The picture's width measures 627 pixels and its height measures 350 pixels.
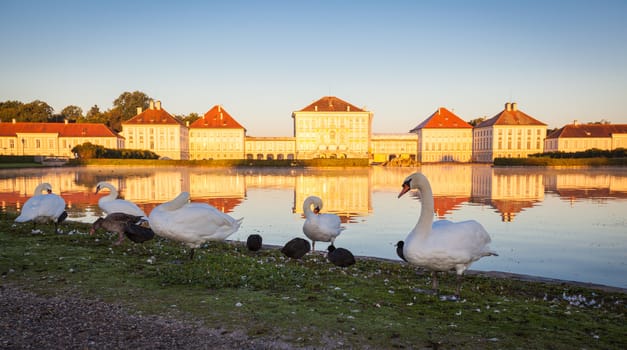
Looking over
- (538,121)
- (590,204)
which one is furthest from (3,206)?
(538,121)

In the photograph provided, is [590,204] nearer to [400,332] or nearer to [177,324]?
[400,332]

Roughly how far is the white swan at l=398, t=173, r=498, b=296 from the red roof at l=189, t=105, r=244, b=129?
352 feet

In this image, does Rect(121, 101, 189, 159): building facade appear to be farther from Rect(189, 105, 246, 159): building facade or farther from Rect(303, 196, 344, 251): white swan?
Rect(303, 196, 344, 251): white swan

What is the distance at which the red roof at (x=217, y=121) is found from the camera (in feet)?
366

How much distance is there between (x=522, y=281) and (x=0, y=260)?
29.3 ft

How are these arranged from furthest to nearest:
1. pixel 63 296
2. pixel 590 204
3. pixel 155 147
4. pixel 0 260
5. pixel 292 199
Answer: pixel 155 147 < pixel 292 199 < pixel 590 204 < pixel 0 260 < pixel 63 296

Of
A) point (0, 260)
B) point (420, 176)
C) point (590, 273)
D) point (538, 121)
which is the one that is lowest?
point (590, 273)

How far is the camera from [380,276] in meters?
7.75

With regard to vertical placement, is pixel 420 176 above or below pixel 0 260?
above

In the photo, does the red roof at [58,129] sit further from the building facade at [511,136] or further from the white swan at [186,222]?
the white swan at [186,222]

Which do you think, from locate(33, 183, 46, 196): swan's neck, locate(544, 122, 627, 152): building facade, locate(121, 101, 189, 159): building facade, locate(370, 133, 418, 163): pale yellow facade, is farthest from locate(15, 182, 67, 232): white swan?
locate(544, 122, 627, 152): building facade

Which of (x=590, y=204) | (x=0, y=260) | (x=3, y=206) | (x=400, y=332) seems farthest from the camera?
(x=590, y=204)

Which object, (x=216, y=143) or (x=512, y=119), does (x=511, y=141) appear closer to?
(x=512, y=119)

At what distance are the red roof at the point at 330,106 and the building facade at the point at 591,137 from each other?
50.7 m
